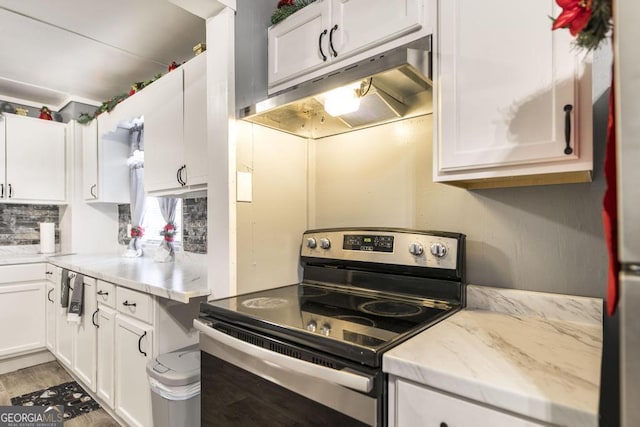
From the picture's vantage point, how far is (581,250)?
115cm

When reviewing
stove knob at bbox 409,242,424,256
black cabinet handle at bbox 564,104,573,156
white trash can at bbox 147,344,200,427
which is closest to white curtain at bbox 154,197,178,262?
white trash can at bbox 147,344,200,427

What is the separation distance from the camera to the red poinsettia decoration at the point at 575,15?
2.13 ft

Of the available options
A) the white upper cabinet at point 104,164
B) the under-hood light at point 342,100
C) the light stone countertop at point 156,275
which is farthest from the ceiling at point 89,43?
the light stone countertop at point 156,275

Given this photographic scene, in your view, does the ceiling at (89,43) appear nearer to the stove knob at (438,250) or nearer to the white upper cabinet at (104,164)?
the white upper cabinet at (104,164)

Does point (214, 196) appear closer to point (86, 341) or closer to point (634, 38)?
point (634, 38)

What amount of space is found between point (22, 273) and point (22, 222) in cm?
80

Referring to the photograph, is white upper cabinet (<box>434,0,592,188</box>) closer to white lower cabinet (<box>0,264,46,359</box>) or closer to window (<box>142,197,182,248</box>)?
window (<box>142,197,182,248</box>)

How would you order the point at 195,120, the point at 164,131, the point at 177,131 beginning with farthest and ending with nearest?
the point at 164,131 < the point at 177,131 < the point at 195,120

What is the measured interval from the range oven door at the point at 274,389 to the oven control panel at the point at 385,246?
0.63 metres

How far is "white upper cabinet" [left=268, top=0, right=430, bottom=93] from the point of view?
1277 millimetres

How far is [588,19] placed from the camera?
25.5 inches

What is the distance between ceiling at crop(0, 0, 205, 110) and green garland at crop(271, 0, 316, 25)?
0.70 m

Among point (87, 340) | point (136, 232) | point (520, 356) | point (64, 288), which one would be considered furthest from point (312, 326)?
point (136, 232)

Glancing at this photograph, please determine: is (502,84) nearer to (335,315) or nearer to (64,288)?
(335,315)
